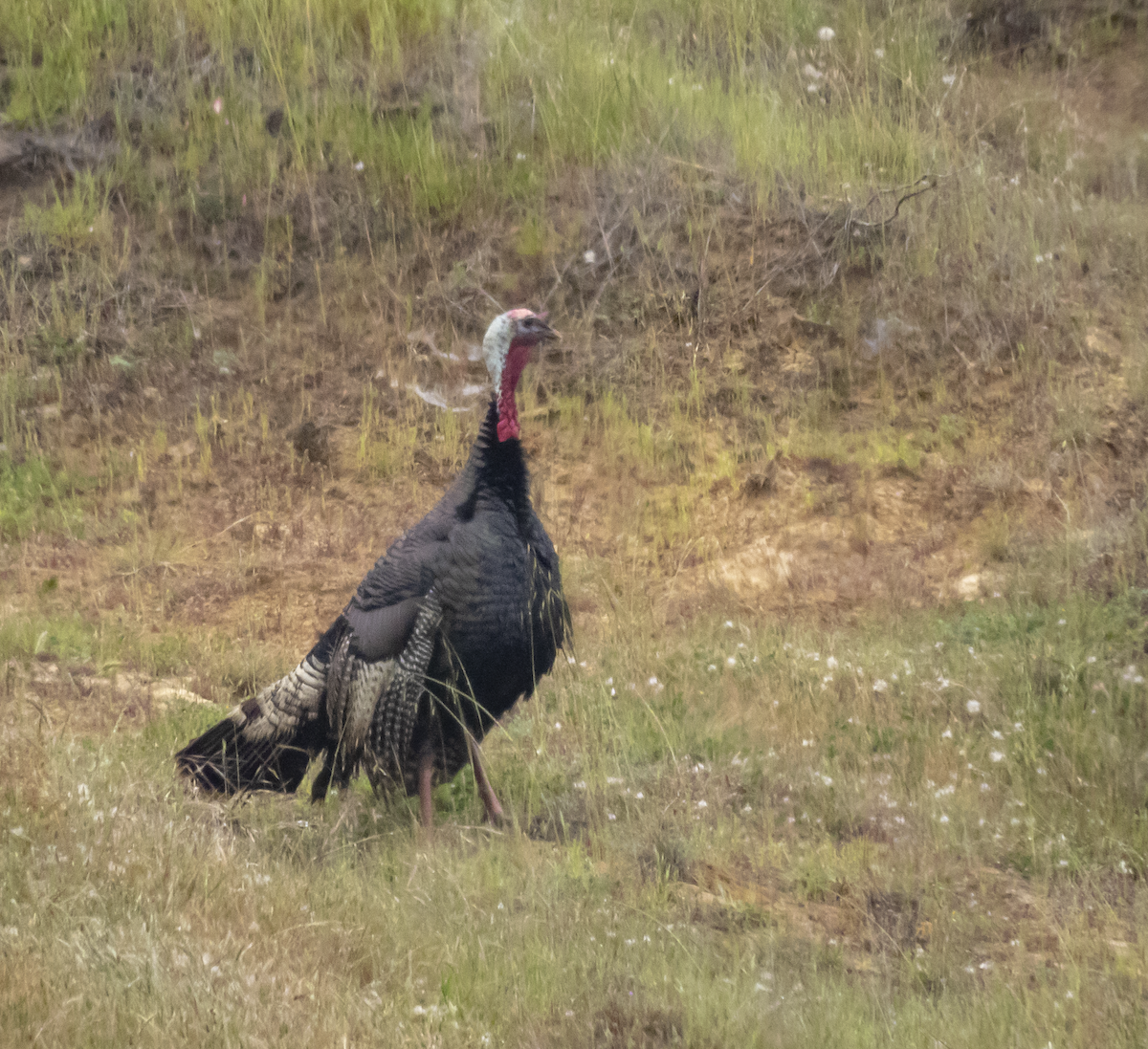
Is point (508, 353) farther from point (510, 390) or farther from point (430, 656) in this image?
point (430, 656)

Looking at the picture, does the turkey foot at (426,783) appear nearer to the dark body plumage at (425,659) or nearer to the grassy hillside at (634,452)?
the dark body plumage at (425,659)

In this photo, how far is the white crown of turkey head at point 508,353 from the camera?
15.1 ft

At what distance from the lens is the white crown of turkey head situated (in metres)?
4.60

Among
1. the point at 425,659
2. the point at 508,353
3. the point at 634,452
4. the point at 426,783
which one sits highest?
the point at 508,353

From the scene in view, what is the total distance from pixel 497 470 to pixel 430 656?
0.72m

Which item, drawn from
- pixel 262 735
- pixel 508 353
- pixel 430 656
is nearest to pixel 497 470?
pixel 508 353

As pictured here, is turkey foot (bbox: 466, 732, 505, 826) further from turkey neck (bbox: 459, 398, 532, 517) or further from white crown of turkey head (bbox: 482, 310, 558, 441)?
white crown of turkey head (bbox: 482, 310, 558, 441)

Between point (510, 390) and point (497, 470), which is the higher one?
point (510, 390)

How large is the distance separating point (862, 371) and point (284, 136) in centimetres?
421

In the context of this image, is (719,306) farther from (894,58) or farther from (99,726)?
(99,726)

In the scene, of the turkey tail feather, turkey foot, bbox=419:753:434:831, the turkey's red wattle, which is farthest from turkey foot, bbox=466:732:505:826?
the turkey's red wattle

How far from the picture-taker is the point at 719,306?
7.89 m

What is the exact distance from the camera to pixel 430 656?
4.38 meters

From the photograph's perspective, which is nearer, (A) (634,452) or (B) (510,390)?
(B) (510,390)
